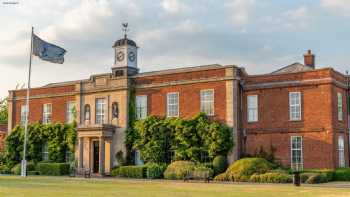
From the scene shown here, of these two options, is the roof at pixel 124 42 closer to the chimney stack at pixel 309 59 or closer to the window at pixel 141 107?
the window at pixel 141 107

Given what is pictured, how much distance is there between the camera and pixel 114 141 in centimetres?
4462

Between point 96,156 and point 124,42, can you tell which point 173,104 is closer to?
point 124,42

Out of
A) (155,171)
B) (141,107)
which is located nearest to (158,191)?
(155,171)

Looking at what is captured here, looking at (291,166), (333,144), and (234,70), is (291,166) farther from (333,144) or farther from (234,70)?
(234,70)

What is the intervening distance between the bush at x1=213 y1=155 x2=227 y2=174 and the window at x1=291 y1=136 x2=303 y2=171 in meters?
4.64

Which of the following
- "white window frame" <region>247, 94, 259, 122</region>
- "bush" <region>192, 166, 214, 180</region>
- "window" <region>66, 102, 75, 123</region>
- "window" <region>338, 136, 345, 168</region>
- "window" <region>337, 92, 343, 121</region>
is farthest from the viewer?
"window" <region>66, 102, 75, 123</region>

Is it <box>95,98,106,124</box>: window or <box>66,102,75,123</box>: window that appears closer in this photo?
<box>95,98,106,124</box>: window

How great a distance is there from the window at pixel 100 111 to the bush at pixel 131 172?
515 centimetres

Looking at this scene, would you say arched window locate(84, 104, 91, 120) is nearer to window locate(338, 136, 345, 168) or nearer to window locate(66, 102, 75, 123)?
window locate(66, 102, 75, 123)

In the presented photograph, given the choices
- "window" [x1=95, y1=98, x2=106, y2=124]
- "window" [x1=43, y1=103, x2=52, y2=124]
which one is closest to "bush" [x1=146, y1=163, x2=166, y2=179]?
"window" [x1=95, y1=98, x2=106, y2=124]

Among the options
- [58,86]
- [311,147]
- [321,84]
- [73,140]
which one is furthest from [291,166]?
[58,86]

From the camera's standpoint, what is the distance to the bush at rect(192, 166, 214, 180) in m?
35.2

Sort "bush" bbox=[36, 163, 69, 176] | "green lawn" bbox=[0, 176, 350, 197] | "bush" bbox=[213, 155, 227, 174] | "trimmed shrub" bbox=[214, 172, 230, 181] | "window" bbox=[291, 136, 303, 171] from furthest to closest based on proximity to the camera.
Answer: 1. "bush" bbox=[36, 163, 69, 176]
2. "bush" bbox=[213, 155, 227, 174]
3. "window" bbox=[291, 136, 303, 171]
4. "trimmed shrub" bbox=[214, 172, 230, 181]
5. "green lawn" bbox=[0, 176, 350, 197]

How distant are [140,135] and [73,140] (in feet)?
22.9
